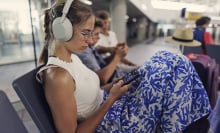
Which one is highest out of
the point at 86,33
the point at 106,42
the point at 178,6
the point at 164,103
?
the point at 178,6

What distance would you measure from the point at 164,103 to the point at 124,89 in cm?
20

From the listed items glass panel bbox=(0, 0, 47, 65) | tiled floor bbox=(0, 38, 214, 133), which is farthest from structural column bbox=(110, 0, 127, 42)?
glass panel bbox=(0, 0, 47, 65)

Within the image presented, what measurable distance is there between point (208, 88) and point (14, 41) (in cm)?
599

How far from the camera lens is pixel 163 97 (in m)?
0.95

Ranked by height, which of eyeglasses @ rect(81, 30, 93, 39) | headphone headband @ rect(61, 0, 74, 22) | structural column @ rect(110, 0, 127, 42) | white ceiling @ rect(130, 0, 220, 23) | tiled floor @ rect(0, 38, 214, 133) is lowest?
tiled floor @ rect(0, 38, 214, 133)

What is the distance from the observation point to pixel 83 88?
0.95 m

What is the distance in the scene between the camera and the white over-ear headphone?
33.8 inches

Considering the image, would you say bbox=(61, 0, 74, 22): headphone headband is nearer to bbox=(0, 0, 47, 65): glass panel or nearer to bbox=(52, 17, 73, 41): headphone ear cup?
bbox=(52, 17, 73, 41): headphone ear cup

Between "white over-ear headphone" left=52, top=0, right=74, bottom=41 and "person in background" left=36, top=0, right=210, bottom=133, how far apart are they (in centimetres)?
1

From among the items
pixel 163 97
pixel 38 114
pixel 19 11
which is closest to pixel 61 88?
pixel 38 114

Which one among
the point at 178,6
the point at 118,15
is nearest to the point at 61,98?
the point at 118,15

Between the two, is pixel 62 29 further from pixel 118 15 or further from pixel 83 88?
pixel 118 15

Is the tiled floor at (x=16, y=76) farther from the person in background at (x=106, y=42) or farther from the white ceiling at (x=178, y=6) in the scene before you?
the white ceiling at (x=178, y=6)

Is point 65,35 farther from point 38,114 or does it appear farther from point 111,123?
point 111,123
